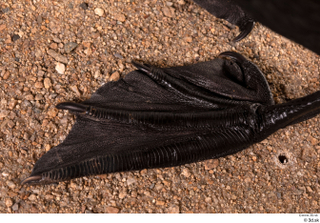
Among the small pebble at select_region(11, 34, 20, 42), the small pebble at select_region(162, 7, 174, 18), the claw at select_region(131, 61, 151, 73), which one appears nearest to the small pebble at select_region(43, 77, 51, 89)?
the small pebble at select_region(11, 34, 20, 42)

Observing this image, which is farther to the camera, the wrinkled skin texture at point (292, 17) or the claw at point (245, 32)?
the claw at point (245, 32)

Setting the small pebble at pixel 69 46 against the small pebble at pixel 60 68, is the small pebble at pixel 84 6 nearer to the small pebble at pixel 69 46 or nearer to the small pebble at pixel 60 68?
the small pebble at pixel 69 46

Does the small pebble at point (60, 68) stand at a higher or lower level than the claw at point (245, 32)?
lower

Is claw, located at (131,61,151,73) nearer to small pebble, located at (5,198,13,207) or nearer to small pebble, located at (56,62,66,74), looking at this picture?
small pebble, located at (56,62,66,74)

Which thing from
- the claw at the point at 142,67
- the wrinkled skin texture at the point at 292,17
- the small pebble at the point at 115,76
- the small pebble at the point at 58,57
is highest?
the wrinkled skin texture at the point at 292,17

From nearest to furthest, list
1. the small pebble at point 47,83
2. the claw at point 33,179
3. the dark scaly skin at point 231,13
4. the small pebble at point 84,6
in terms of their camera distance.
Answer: the claw at point 33,179
the small pebble at point 47,83
the small pebble at point 84,6
the dark scaly skin at point 231,13

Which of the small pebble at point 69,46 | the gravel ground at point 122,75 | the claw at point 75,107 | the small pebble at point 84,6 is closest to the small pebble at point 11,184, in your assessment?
the gravel ground at point 122,75

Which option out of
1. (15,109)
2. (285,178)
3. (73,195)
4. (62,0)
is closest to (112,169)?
(73,195)
